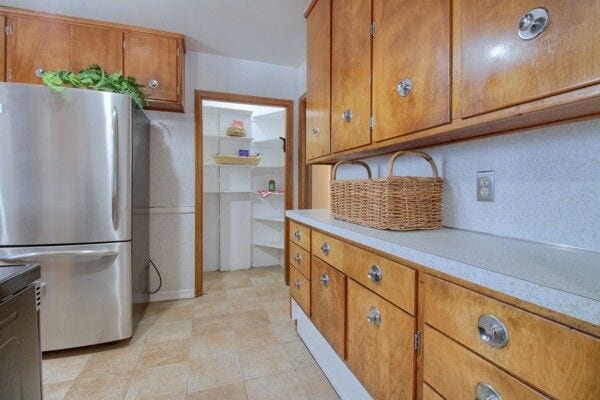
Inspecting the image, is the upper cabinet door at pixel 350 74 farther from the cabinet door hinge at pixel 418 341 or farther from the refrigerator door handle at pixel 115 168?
→ the refrigerator door handle at pixel 115 168

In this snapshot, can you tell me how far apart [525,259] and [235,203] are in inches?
127

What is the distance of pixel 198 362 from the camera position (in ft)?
5.42

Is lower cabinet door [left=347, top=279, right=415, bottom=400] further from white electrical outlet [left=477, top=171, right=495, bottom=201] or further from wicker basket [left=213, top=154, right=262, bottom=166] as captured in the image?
wicker basket [left=213, top=154, right=262, bottom=166]

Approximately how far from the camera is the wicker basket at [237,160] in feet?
10.9

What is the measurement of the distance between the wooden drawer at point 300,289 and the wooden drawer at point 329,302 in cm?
7

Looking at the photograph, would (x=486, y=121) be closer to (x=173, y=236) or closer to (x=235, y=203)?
(x=173, y=236)


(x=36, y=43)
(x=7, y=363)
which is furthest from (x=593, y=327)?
(x=36, y=43)

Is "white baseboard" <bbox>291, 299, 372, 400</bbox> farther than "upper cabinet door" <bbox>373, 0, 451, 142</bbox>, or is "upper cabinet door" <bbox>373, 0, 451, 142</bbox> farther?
"white baseboard" <bbox>291, 299, 372, 400</bbox>

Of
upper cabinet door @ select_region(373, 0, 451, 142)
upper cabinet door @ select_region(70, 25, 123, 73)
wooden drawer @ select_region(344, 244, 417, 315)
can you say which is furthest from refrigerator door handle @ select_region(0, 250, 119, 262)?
upper cabinet door @ select_region(373, 0, 451, 142)

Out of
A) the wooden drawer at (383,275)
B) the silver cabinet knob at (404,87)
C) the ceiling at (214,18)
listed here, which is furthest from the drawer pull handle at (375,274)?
the ceiling at (214,18)

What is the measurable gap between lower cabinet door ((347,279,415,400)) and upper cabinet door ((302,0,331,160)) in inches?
38.8

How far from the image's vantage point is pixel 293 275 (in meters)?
1.94

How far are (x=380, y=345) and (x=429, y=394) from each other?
0.75ft

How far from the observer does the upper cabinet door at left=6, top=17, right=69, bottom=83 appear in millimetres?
1931
